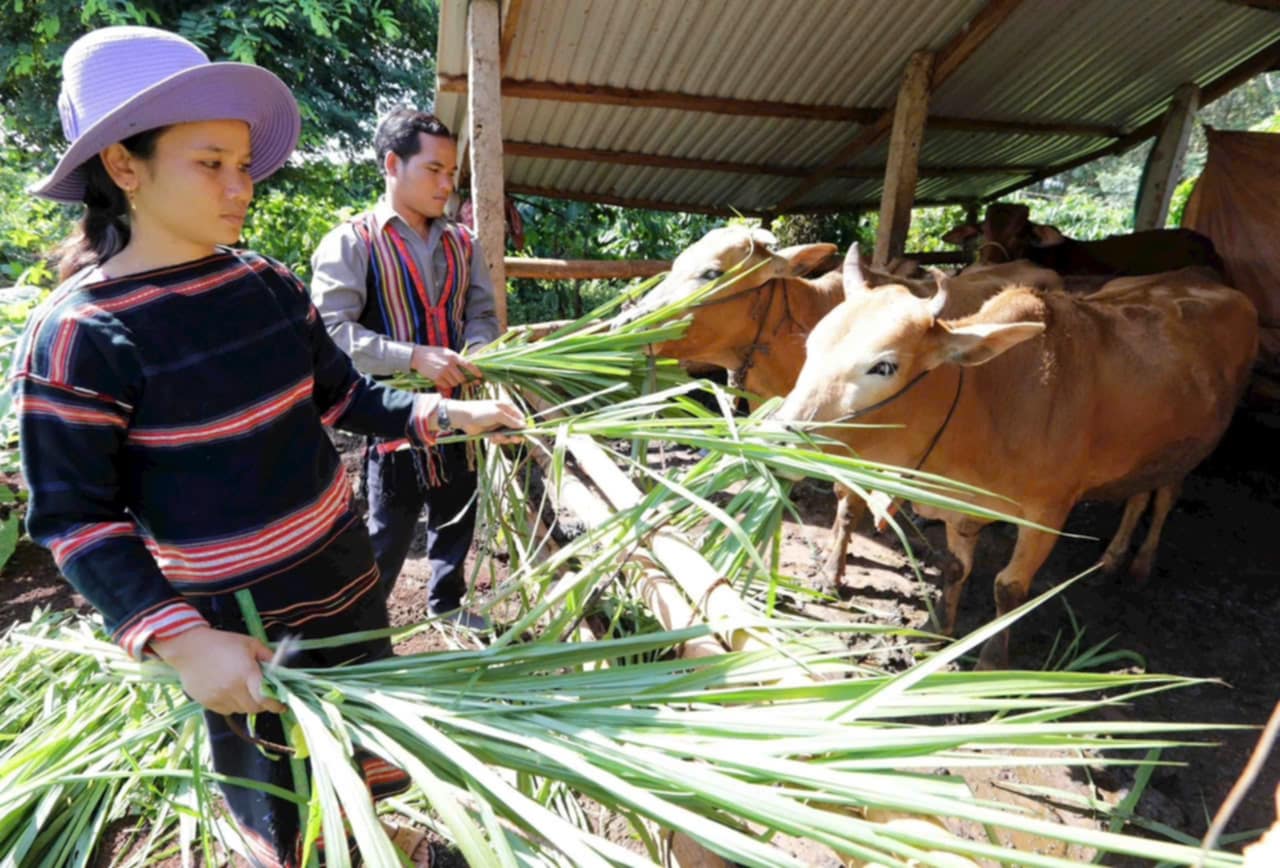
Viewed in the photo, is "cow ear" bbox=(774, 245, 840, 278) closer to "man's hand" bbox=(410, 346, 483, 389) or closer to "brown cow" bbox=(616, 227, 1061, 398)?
"brown cow" bbox=(616, 227, 1061, 398)

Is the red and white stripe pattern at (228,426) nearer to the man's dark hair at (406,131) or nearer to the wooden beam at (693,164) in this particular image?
the man's dark hair at (406,131)

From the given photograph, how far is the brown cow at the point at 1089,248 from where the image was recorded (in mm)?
4883

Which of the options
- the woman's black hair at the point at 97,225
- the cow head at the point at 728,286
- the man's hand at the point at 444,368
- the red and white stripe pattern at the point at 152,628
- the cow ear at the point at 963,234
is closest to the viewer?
the red and white stripe pattern at the point at 152,628

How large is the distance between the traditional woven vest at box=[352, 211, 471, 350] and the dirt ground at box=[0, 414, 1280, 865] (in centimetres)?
143

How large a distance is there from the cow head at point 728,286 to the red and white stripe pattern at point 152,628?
8.06ft

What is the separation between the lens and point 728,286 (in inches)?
131

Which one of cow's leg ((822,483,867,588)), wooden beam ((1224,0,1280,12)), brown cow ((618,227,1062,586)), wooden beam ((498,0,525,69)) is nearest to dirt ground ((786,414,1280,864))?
cow's leg ((822,483,867,588))

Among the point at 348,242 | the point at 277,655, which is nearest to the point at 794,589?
the point at 277,655

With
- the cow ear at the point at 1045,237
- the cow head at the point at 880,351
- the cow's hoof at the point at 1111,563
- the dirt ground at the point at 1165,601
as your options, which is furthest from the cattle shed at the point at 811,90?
the cow's hoof at the point at 1111,563

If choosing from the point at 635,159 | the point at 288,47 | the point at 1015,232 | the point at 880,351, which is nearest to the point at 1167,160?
the point at 1015,232

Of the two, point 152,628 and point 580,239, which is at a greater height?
point 580,239

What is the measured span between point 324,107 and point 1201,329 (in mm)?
10588

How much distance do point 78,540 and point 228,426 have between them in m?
0.32

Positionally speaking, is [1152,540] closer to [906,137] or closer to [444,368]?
[906,137]
